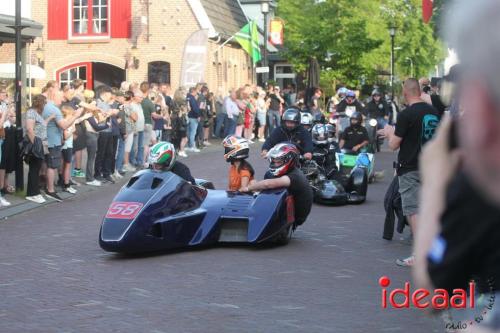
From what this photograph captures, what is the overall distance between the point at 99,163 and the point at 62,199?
268cm

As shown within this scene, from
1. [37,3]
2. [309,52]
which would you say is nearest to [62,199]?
[37,3]

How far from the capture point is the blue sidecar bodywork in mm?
10117

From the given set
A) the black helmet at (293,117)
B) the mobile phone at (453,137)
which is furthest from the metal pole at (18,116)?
the mobile phone at (453,137)

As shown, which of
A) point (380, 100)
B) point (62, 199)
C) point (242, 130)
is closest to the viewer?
point (62, 199)

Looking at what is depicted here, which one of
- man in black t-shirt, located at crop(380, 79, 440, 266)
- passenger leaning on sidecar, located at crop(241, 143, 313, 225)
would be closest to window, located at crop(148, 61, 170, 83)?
passenger leaning on sidecar, located at crop(241, 143, 313, 225)

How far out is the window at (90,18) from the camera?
1619 inches

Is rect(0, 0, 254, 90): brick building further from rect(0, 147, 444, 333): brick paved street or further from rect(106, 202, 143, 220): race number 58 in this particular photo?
rect(106, 202, 143, 220): race number 58

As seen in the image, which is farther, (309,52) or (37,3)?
(309,52)

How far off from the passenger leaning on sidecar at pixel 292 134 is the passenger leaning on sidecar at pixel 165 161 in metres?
3.06

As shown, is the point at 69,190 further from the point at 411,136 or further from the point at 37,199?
the point at 411,136

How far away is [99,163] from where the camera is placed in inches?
754

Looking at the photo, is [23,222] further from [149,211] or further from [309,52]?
[309,52]

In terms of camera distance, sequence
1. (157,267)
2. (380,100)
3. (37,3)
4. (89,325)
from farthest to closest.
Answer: (37,3), (380,100), (157,267), (89,325)

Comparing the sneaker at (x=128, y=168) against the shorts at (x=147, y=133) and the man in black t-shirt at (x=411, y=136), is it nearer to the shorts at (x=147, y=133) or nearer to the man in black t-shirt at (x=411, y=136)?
the shorts at (x=147, y=133)
